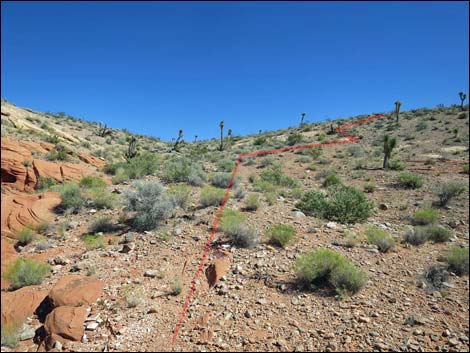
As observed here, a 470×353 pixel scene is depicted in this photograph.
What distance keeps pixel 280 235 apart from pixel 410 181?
23.5 feet

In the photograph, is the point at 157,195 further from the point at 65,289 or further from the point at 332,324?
the point at 332,324

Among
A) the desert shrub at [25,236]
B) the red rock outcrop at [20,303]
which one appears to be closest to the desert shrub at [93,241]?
the desert shrub at [25,236]

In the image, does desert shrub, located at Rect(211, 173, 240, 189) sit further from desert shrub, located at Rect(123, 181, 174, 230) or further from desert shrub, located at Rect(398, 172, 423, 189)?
desert shrub, located at Rect(398, 172, 423, 189)

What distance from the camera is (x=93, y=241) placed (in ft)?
23.9

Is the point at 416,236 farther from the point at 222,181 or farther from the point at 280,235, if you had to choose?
the point at 222,181

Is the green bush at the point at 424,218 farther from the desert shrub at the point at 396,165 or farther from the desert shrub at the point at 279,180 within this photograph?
the desert shrub at the point at 396,165

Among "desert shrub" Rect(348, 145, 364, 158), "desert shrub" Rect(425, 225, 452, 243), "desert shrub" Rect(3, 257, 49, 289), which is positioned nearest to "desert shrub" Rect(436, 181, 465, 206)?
"desert shrub" Rect(425, 225, 452, 243)

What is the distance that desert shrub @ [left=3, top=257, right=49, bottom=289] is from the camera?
18.5ft

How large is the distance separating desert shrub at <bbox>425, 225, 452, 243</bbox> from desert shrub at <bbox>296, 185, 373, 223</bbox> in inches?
75.1

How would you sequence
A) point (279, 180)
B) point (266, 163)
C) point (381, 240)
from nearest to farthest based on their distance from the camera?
point (381, 240), point (279, 180), point (266, 163)

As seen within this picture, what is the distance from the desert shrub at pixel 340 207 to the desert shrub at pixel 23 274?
287 inches

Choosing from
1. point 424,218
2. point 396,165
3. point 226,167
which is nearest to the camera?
point 424,218

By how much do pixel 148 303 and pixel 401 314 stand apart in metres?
4.29

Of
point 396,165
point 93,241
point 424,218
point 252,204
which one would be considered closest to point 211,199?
point 252,204
